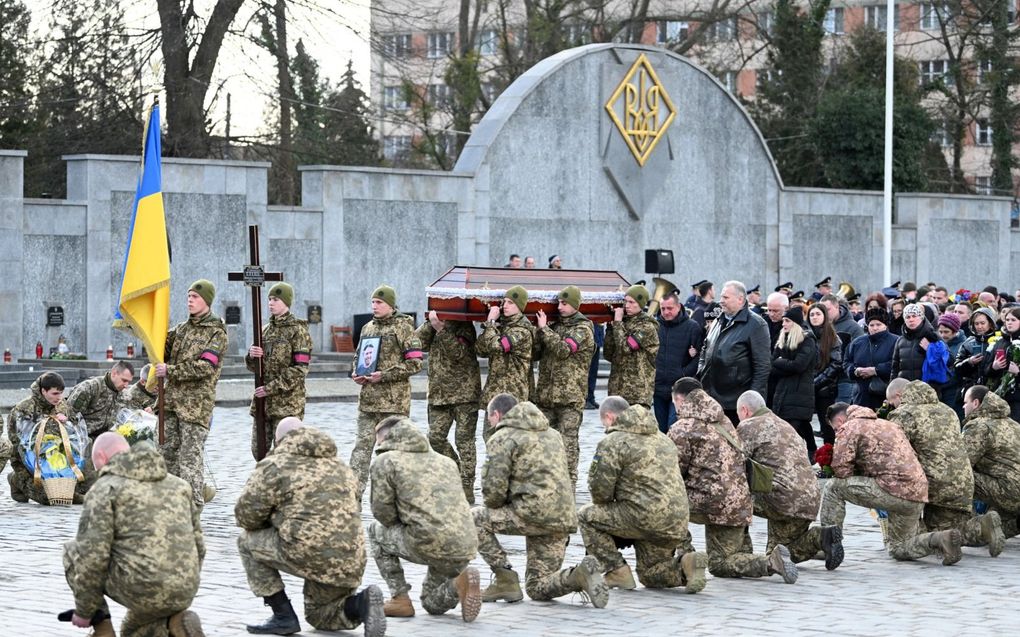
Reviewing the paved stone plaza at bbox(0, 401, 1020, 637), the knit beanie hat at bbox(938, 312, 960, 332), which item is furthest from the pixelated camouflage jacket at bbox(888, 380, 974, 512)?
the knit beanie hat at bbox(938, 312, 960, 332)

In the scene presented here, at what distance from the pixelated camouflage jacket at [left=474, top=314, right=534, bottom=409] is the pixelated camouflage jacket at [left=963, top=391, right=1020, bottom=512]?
359cm

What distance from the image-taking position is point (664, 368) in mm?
17672

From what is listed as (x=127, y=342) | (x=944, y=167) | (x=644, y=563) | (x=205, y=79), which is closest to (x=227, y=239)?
(x=127, y=342)

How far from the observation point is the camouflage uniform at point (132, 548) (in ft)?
29.2

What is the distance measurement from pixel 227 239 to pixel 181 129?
653cm

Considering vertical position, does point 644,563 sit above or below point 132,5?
below

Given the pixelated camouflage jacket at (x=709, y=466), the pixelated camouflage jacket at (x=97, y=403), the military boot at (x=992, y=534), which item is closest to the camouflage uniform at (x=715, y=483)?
the pixelated camouflage jacket at (x=709, y=466)

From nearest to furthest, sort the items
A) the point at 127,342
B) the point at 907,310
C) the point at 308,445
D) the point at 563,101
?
1. the point at 308,445
2. the point at 907,310
3. the point at 127,342
4. the point at 563,101

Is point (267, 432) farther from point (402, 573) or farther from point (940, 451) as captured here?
point (940, 451)

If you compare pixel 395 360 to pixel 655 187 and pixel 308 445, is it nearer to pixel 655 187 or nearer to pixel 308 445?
pixel 308 445

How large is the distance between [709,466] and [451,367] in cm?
373

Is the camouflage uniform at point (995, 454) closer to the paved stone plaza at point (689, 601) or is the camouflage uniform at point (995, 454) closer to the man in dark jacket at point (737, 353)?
the paved stone plaza at point (689, 601)

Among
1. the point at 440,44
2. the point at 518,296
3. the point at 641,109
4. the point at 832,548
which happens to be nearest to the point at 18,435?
the point at 518,296

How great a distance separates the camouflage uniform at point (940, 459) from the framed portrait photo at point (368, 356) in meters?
4.19
